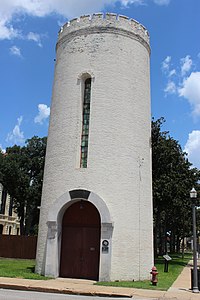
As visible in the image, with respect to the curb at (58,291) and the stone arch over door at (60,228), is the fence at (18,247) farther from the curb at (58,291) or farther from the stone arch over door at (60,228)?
the curb at (58,291)

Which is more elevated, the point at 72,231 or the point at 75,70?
Answer: the point at 75,70

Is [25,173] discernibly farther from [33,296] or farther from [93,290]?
[33,296]

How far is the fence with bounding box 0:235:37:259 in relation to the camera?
3107 cm

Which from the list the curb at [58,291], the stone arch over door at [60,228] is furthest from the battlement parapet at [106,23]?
the curb at [58,291]

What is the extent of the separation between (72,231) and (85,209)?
1.31 meters

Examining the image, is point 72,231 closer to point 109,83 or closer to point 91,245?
point 91,245

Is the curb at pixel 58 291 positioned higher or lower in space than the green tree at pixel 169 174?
lower

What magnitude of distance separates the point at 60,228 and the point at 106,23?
11.6m

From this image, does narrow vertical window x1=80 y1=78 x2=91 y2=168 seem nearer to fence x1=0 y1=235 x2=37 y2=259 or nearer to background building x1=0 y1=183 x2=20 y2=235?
fence x1=0 y1=235 x2=37 y2=259

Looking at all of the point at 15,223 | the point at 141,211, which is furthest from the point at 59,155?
the point at 15,223

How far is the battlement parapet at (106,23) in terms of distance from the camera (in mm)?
19828

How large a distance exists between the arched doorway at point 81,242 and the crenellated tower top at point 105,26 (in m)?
9.70

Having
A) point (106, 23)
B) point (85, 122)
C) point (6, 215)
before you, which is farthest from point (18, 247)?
point (6, 215)

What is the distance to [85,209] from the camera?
1814 cm
